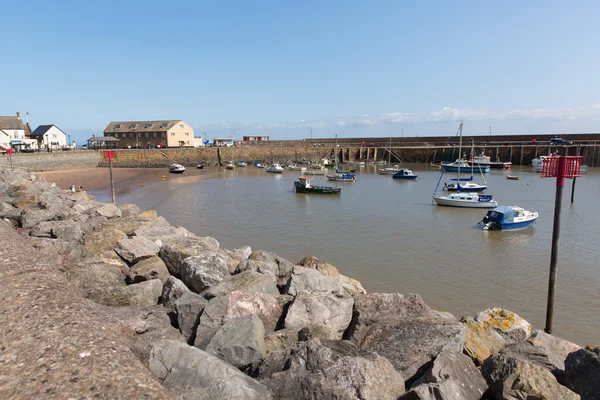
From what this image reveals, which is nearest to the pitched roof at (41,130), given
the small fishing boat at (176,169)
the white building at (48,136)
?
the white building at (48,136)

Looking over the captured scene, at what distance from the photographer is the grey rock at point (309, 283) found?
812 cm

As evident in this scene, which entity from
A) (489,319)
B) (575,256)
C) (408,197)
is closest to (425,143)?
(408,197)

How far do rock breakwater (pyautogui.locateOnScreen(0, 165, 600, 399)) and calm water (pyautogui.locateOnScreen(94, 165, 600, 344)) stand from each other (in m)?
5.73

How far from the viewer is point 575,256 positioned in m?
18.3

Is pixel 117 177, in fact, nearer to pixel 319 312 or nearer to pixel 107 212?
pixel 107 212

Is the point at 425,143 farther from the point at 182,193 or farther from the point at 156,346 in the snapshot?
the point at 156,346

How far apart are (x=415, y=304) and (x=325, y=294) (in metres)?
1.56

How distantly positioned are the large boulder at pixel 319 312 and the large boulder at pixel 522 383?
239cm

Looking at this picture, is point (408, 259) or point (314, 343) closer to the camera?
point (314, 343)

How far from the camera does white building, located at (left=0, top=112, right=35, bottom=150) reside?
188ft

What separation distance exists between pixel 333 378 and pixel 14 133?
72649 mm

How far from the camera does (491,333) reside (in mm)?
6699

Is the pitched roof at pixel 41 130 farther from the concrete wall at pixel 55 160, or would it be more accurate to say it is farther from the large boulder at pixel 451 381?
the large boulder at pixel 451 381

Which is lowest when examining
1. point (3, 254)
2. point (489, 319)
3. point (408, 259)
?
point (408, 259)
